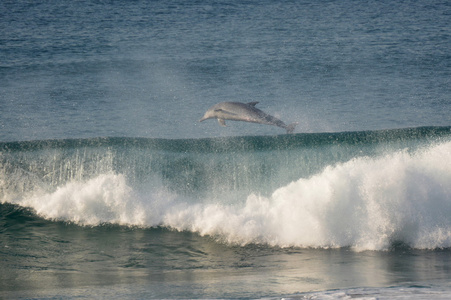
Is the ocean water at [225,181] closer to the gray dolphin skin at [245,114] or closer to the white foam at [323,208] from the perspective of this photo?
the white foam at [323,208]

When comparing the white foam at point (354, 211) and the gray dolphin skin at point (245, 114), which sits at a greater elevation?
the gray dolphin skin at point (245, 114)

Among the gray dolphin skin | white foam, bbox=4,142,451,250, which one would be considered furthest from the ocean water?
the gray dolphin skin

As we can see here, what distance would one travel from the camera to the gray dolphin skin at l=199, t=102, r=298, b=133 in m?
12.2

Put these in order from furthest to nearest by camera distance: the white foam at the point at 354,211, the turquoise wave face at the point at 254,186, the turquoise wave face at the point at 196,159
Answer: the turquoise wave face at the point at 196,159 < the turquoise wave face at the point at 254,186 < the white foam at the point at 354,211

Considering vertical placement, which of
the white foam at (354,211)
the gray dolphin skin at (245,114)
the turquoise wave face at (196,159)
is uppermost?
the gray dolphin skin at (245,114)

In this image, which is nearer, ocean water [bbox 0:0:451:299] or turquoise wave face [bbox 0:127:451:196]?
ocean water [bbox 0:0:451:299]

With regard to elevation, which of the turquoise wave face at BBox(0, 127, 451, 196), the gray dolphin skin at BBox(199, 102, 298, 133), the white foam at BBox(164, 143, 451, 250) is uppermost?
the gray dolphin skin at BBox(199, 102, 298, 133)

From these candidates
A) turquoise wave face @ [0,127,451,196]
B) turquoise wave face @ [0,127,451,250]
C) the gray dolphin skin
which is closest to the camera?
turquoise wave face @ [0,127,451,250]

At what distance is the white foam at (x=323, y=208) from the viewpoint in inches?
343

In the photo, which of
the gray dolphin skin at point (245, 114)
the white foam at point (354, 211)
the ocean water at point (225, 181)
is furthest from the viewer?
the gray dolphin skin at point (245, 114)

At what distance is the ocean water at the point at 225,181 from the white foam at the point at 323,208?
0.07 feet

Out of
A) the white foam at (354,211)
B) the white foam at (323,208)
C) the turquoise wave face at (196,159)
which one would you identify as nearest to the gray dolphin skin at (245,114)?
the turquoise wave face at (196,159)

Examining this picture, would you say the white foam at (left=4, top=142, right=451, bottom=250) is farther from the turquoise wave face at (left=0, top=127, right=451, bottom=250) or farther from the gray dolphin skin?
the gray dolphin skin

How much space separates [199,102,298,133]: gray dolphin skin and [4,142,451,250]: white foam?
249 centimetres
